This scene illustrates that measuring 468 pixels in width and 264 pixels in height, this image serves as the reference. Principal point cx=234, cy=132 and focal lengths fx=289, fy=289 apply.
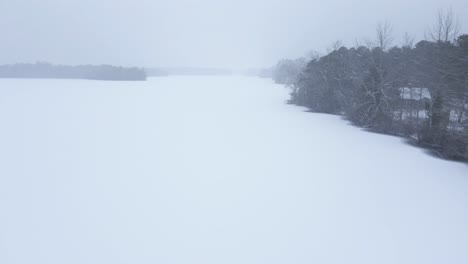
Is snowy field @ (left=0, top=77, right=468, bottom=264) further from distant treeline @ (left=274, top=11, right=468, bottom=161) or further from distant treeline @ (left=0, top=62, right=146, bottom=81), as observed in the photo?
distant treeline @ (left=0, top=62, right=146, bottom=81)

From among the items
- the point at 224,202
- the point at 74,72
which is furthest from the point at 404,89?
the point at 74,72

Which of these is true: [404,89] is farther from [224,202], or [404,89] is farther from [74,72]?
[74,72]

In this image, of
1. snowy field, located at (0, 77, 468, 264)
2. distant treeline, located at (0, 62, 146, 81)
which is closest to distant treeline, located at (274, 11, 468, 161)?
snowy field, located at (0, 77, 468, 264)

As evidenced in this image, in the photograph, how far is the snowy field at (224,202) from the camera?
8250mm

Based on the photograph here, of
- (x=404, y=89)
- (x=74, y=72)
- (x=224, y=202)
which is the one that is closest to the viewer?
(x=224, y=202)

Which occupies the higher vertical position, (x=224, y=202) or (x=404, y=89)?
(x=404, y=89)

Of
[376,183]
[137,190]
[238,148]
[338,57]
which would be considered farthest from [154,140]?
[338,57]

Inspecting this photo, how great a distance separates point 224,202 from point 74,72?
543ft

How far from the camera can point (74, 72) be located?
151 meters

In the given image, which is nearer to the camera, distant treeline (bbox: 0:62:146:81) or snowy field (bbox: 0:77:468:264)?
snowy field (bbox: 0:77:468:264)

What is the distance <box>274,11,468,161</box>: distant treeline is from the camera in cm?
2052

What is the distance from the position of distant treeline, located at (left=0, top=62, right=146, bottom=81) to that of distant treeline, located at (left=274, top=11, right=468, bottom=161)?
11256 centimetres

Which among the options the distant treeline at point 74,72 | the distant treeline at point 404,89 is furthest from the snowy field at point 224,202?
the distant treeline at point 74,72

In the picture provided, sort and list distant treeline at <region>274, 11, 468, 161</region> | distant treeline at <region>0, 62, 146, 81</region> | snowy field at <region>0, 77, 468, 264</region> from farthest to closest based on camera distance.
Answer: distant treeline at <region>0, 62, 146, 81</region>
distant treeline at <region>274, 11, 468, 161</region>
snowy field at <region>0, 77, 468, 264</region>
